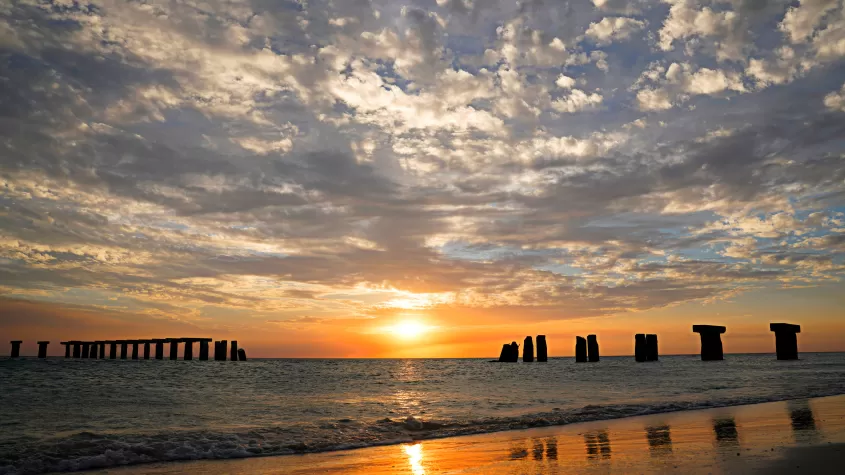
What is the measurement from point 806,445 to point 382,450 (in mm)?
6853

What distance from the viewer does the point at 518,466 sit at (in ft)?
25.1

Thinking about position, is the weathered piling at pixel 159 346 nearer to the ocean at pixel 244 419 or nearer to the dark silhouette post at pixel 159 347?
the dark silhouette post at pixel 159 347

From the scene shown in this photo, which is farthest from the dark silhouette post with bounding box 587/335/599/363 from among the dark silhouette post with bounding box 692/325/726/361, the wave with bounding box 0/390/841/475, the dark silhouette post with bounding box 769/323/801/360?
the wave with bounding box 0/390/841/475

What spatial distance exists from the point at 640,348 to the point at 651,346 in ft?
7.59

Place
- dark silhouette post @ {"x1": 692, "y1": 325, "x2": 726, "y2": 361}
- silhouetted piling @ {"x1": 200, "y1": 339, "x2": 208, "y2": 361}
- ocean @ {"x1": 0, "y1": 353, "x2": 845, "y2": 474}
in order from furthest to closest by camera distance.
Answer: silhouetted piling @ {"x1": 200, "y1": 339, "x2": 208, "y2": 361}
dark silhouette post @ {"x1": 692, "y1": 325, "x2": 726, "y2": 361}
ocean @ {"x1": 0, "y1": 353, "x2": 845, "y2": 474}

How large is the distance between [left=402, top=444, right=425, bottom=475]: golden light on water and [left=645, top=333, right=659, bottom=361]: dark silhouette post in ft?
252

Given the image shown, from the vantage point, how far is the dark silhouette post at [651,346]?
263 ft

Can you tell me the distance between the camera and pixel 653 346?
8112 cm

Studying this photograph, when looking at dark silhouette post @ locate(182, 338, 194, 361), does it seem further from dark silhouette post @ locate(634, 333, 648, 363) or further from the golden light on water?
the golden light on water

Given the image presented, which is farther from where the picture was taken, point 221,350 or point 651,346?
point 221,350

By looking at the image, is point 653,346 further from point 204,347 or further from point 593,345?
point 204,347

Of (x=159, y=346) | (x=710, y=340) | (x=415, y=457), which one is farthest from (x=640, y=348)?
(x=159, y=346)

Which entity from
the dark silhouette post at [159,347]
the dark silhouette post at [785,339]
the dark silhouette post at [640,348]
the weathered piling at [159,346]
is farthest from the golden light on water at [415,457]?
→ the dark silhouette post at [159,347]

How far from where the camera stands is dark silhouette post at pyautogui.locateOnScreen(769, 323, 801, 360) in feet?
226
